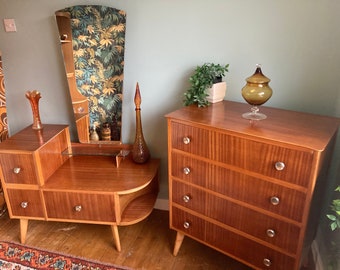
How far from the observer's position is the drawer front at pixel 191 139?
4.47 ft

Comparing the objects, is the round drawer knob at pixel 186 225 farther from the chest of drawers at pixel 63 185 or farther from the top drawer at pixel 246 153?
the top drawer at pixel 246 153

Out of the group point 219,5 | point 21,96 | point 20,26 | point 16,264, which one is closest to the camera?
point 219,5

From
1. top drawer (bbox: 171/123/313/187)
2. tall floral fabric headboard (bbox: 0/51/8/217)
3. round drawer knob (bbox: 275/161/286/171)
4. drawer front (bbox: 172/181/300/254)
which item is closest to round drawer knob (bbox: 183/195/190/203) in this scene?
drawer front (bbox: 172/181/300/254)

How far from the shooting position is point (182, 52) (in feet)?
5.77

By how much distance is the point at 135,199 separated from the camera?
195cm

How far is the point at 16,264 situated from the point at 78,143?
862 mm

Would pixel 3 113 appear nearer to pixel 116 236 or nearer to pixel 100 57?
pixel 100 57

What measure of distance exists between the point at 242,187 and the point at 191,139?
33 centimetres

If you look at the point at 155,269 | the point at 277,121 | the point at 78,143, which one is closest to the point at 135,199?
the point at 155,269

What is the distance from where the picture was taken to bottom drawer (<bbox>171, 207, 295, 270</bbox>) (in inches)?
52.7

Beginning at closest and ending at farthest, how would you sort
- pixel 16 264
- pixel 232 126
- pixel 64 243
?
Result: pixel 232 126 → pixel 16 264 → pixel 64 243

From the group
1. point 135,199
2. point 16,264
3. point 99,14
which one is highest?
point 99,14

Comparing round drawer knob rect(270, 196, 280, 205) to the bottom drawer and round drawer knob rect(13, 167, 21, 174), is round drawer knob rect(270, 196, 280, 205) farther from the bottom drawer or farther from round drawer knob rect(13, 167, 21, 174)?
round drawer knob rect(13, 167, 21, 174)

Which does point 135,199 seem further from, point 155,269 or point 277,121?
point 277,121
